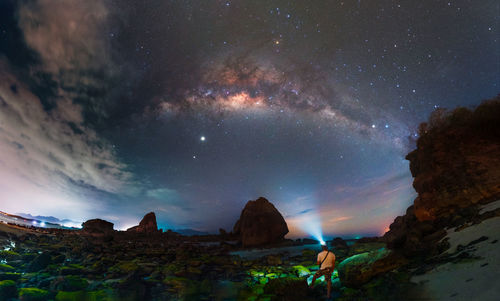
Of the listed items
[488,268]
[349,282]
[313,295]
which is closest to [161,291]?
[313,295]

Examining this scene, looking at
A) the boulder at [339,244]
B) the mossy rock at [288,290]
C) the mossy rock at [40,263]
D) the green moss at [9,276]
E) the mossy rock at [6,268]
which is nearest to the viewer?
the mossy rock at [288,290]

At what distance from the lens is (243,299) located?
9484 mm

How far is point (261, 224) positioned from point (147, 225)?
41.1 m

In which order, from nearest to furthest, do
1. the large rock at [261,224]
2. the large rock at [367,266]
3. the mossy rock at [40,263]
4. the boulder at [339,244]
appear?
the large rock at [367,266] < the mossy rock at [40,263] < the boulder at [339,244] < the large rock at [261,224]

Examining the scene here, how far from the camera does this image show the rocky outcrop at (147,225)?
62.8 metres

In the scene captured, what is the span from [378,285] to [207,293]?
7980mm

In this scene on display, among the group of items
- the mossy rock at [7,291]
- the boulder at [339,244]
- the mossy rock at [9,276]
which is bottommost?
the boulder at [339,244]

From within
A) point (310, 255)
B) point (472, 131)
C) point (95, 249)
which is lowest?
point (310, 255)

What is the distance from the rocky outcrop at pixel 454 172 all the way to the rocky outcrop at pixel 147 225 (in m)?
65.6

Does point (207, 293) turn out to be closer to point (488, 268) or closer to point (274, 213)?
point (488, 268)

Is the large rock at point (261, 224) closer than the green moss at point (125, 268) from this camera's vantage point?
No

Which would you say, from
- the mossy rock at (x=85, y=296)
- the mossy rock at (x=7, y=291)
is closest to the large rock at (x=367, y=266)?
the mossy rock at (x=85, y=296)

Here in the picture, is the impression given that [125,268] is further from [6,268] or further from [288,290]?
[288,290]

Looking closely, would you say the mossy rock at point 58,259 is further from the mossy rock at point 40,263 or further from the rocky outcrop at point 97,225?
the rocky outcrop at point 97,225
